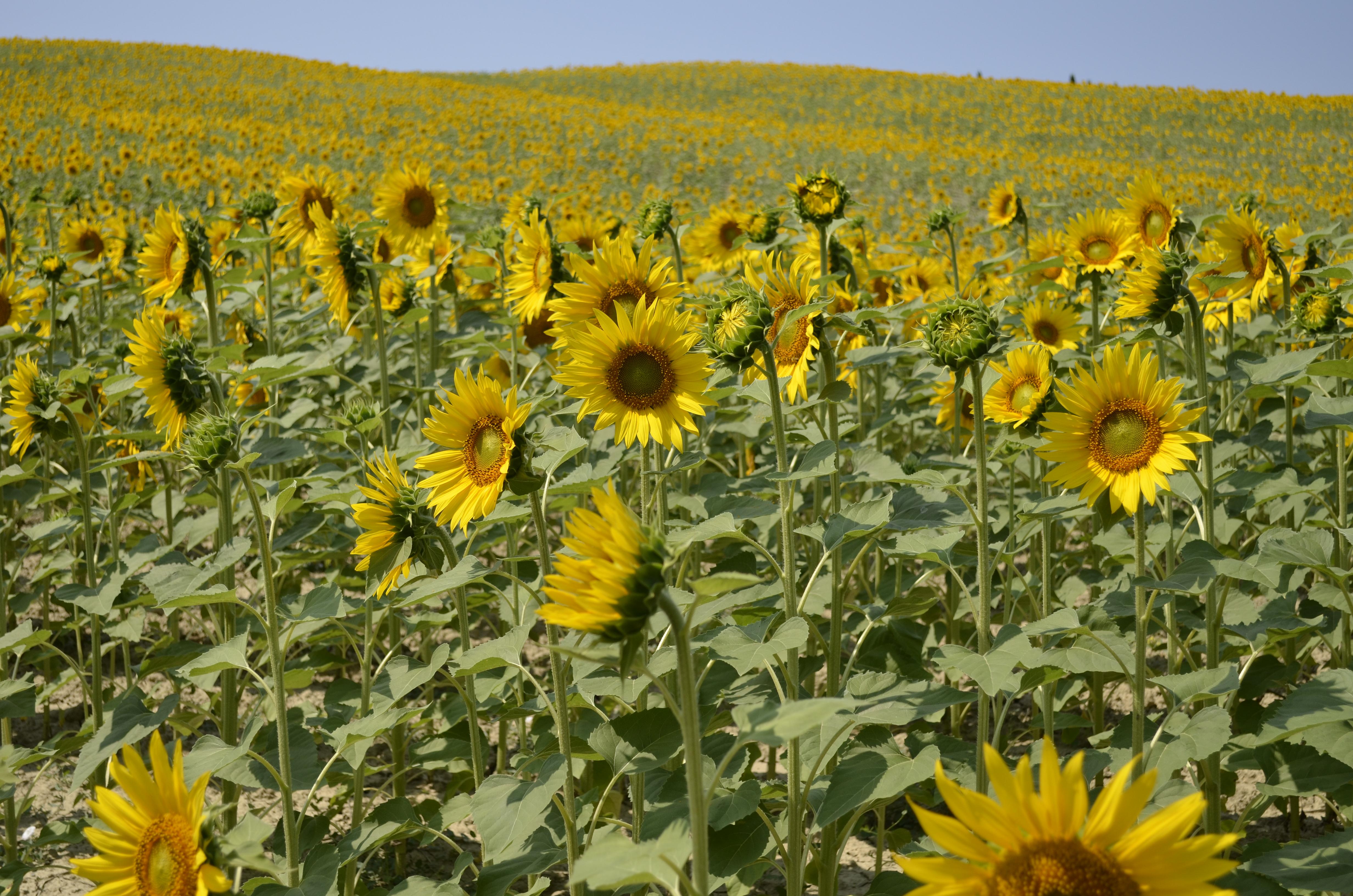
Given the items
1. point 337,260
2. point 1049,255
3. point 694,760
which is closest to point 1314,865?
point 694,760

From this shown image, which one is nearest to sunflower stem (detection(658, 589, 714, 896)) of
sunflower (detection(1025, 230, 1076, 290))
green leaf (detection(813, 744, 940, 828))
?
green leaf (detection(813, 744, 940, 828))

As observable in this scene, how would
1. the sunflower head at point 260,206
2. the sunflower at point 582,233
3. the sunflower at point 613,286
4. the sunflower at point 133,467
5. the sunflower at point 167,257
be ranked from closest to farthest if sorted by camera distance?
the sunflower at point 613,286, the sunflower at point 167,257, the sunflower at point 582,233, the sunflower at point 133,467, the sunflower head at point 260,206

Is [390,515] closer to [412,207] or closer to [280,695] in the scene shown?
[280,695]

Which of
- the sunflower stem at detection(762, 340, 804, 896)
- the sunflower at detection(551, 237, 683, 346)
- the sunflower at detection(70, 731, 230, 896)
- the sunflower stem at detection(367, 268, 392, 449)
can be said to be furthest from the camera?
the sunflower stem at detection(367, 268, 392, 449)

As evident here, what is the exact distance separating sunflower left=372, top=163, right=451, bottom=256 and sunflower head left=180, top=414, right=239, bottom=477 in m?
1.96

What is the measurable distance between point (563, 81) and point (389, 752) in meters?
36.3

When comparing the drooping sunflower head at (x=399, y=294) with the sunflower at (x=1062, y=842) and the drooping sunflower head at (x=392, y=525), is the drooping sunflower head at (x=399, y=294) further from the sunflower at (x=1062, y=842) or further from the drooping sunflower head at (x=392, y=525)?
the sunflower at (x=1062, y=842)

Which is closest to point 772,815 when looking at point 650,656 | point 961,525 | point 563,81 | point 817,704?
point 650,656

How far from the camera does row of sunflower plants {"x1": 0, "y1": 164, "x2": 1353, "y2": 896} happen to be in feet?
4.27

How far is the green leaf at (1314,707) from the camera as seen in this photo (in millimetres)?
1447

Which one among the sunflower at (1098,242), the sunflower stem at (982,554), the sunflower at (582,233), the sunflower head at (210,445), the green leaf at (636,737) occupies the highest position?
the sunflower at (582,233)

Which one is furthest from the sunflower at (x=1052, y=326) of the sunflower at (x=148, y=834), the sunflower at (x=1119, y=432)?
the sunflower at (x=148, y=834)

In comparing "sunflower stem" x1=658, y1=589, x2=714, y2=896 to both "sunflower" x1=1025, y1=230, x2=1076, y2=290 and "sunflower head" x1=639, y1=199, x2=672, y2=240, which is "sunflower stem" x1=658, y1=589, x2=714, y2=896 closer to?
"sunflower head" x1=639, y1=199, x2=672, y2=240

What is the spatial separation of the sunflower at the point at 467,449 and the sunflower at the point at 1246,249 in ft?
8.05
